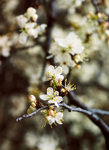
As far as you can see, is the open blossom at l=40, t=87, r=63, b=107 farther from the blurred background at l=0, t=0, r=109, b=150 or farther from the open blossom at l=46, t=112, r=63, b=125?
the blurred background at l=0, t=0, r=109, b=150

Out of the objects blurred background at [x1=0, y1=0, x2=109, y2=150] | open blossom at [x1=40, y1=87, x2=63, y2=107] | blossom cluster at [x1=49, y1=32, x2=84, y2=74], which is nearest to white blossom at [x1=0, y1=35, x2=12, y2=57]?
blurred background at [x1=0, y1=0, x2=109, y2=150]

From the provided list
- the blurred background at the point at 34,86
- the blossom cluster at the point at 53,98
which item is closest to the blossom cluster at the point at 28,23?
the blossom cluster at the point at 53,98

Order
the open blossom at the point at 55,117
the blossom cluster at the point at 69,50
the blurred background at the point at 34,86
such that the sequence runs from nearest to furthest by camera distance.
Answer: the open blossom at the point at 55,117
the blossom cluster at the point at 69,50
the blurred background at the point at 34,86

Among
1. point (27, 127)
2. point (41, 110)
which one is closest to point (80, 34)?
point (41, 110)

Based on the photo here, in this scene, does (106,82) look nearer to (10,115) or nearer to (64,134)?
(64,134)

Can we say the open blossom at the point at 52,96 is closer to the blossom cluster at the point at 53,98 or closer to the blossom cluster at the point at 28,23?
the blossom cluster at the point at 53,98
